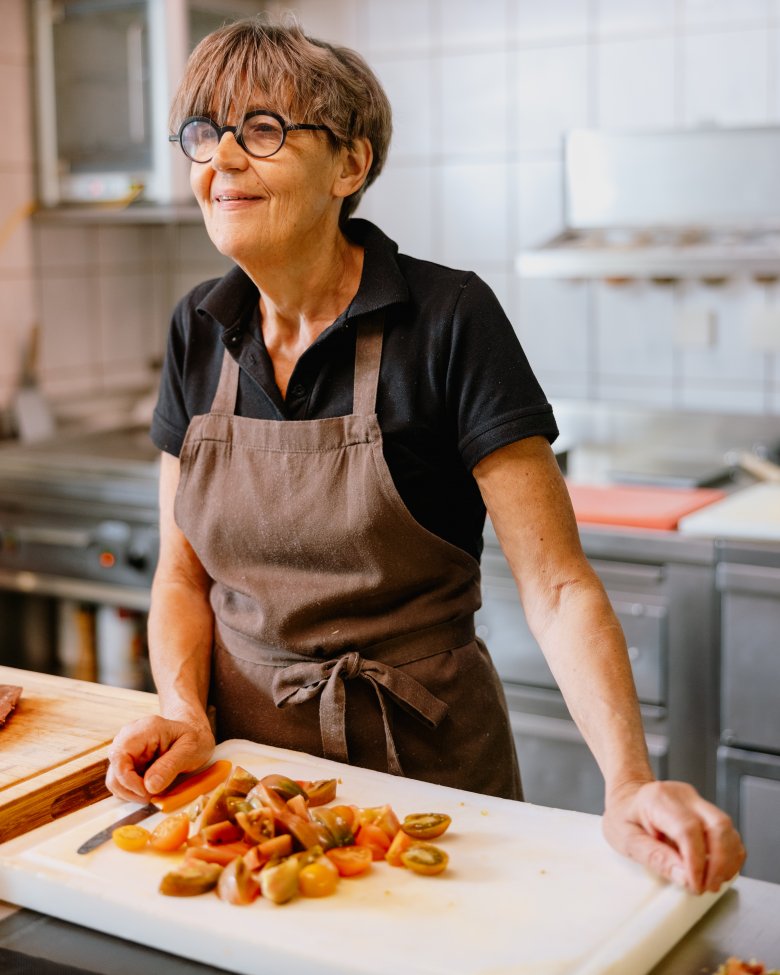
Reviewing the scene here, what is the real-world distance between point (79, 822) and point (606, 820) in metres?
0.43

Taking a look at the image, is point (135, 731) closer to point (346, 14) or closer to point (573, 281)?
point (573, 281)

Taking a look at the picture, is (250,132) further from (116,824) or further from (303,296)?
(116,824)

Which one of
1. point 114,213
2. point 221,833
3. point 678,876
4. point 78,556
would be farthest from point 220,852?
point 114,213

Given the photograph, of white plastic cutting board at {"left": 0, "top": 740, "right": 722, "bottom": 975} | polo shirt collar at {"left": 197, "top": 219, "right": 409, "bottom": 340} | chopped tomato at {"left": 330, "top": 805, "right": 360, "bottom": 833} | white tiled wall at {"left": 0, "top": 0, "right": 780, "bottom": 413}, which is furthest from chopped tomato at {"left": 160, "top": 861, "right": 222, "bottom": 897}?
white tiled wall at {"left": 0, "top": 0, "right": 780, "bottom": 413}

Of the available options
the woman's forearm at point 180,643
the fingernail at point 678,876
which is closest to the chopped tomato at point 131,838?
the woman's forearm at point 180,643

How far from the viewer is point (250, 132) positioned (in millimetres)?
1271

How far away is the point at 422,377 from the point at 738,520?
3.30ft

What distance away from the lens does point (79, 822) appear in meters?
1.09

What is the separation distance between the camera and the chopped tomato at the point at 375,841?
1004 millimetres

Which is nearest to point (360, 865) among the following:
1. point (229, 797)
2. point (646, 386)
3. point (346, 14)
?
point (229, 797)

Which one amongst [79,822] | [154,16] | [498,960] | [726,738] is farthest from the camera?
[154,16]

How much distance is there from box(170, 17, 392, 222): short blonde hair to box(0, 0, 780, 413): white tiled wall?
1.51 meters

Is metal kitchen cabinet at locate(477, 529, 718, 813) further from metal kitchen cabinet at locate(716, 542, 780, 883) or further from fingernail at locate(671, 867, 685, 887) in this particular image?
fingernail at locate(671, 867, 685, 887)

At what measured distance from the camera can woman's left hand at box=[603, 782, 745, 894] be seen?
93cm
